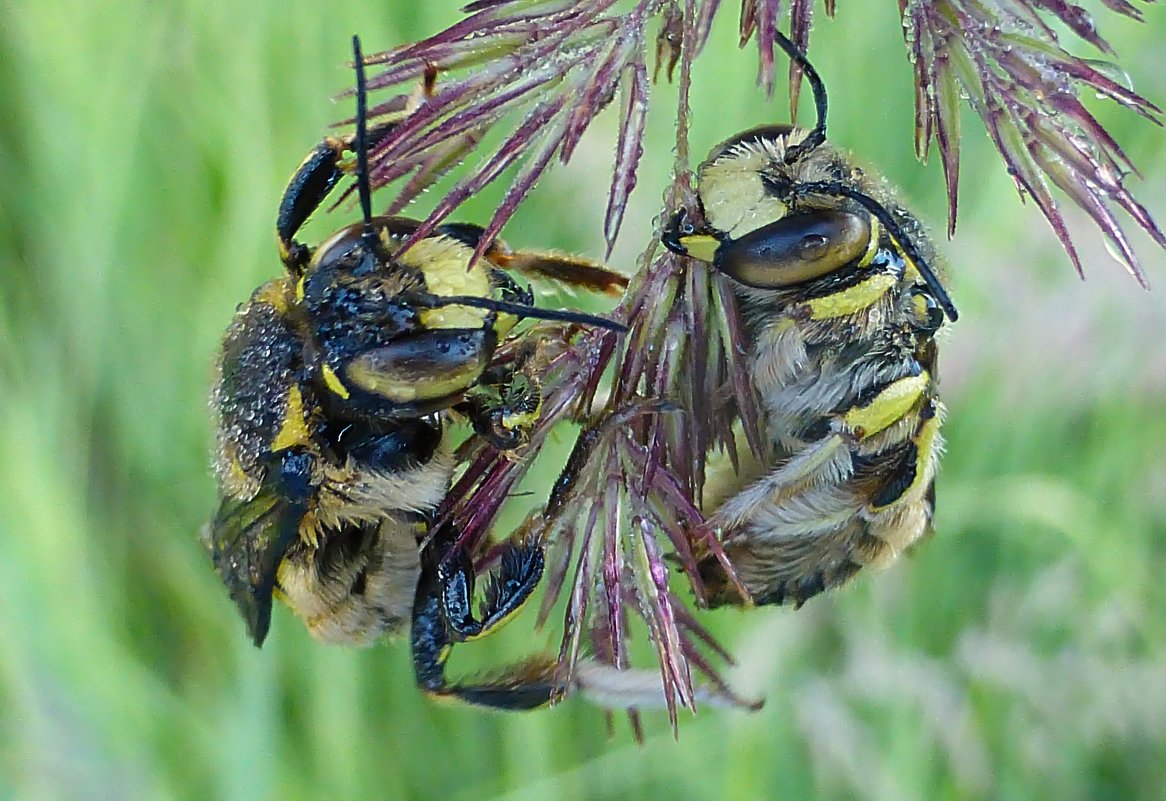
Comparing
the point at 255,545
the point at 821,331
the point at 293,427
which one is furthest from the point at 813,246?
the point at 255,545

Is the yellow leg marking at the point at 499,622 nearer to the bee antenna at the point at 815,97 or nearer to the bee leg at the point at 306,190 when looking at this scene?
the bee leg at the point at 306,190

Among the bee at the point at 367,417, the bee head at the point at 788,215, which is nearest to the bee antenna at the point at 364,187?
the bee at the point at 367,417

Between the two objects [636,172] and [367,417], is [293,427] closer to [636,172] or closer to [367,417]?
[367,417]

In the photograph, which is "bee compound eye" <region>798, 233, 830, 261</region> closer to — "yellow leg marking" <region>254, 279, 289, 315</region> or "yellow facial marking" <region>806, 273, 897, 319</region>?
"yellow facial marking" <region>806, 273, 897, 319</region>

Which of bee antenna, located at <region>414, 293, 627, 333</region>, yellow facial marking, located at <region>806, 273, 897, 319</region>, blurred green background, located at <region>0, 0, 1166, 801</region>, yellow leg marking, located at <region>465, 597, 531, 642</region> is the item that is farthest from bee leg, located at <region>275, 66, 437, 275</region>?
blurred green background, located at <region>0, 0, 1166, 801</region>

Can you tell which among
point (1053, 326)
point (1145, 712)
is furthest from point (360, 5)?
point (1145, 712)

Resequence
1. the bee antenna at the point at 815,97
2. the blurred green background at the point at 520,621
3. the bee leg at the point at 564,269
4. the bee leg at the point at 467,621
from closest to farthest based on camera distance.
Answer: the bee antenna at the point at 815,97 → the bee leg at the point at 564,269 → the bee leg at the point at 467,621 → the blurred green background at the point at 520,621
